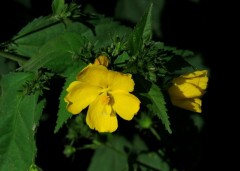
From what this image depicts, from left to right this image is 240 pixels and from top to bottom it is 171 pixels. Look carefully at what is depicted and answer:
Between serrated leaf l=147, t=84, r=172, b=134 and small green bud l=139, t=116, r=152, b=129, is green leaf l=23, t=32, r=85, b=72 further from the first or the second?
small green bud l=139, t=116, r=152, b=129

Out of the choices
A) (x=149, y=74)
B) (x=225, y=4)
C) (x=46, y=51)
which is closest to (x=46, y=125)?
(x=46, y=51)

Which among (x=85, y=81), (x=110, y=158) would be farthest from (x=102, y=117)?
(x=110, y=158)

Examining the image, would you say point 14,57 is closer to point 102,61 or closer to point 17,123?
point 17,123

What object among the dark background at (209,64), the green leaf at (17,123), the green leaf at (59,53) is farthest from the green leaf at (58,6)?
the dark background at (209,64)

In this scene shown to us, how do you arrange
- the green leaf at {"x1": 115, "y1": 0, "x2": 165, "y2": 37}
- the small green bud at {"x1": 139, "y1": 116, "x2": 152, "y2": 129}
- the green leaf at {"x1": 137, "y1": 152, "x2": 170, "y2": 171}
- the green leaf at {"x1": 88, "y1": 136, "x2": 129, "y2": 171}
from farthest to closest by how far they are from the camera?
1. the green leaf at {"x1": 115, "y1": 0, "x2": 165, "y2": 37}
2. the green leaf at {"x1": 88, "y1": 136, "x2": 129, "y2": 171}
3. the green leaf at {"x1": 137, "y1": 152, "x2": 170, "y2": 171}
4. the small green bud at {"x1": 139, "y1": 116, "x2": 152, "y2": 129}

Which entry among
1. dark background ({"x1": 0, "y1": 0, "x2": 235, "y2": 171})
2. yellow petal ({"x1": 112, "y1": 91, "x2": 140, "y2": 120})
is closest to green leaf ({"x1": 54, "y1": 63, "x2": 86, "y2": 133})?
yellow petal ({"x1": 112, "y1": 91, "x2": 140, "y2": 120})

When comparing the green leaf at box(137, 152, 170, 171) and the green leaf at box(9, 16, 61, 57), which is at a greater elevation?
the green leaf at box(9, 16, 61, 57)
